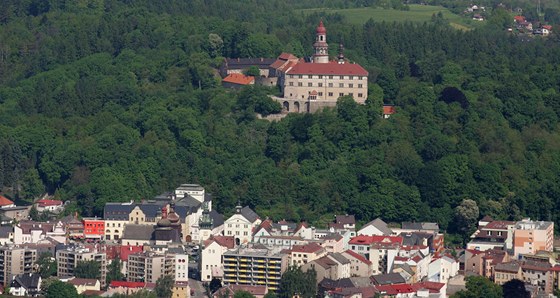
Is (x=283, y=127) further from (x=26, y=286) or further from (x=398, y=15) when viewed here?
(x=398, y=15)

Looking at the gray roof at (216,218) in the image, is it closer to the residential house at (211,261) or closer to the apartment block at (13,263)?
the residential house at (211,261)

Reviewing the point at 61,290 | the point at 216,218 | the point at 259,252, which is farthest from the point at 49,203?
the point at 61,290

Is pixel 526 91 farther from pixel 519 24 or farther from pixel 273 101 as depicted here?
pixel 519 24

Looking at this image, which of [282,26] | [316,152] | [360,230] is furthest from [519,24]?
[360,230]

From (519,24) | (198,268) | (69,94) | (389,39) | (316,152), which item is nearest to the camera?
(198,268)

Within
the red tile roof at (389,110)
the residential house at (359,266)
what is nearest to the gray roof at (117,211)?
the residential house at (359,266)

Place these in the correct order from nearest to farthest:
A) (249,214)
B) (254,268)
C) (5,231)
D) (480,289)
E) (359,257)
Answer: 1. (480,289)
2. (254,268)
3. (359,257)
4. (5,231)
5. (249,214)
